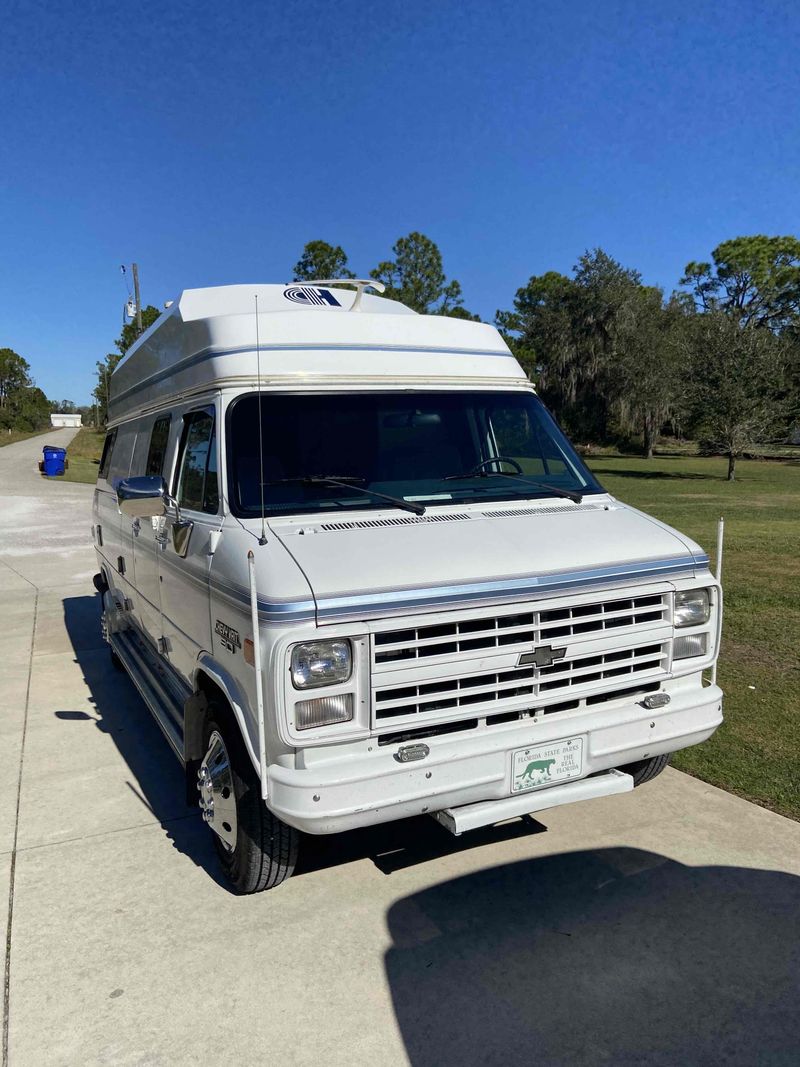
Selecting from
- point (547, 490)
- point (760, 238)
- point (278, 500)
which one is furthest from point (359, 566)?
point (760, 238)

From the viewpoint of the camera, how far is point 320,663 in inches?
119

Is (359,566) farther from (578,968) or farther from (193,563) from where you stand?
(578,968)

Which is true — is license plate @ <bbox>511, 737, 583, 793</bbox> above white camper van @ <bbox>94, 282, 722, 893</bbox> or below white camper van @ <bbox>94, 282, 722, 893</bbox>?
below

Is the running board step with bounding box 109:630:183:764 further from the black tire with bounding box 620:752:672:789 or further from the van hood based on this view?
the black tire with bounding box 620:752:672:789

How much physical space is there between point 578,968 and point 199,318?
3.62m

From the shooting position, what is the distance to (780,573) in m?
11.0

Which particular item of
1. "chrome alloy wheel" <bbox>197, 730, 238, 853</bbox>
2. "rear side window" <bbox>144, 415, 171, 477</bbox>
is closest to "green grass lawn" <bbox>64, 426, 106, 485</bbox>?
"rear side window" <bbox>144, 415, 171, 477</bbox>

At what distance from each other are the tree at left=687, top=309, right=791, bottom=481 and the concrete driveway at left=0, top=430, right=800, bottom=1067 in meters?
27.9

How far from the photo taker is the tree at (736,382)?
29750 millimetres

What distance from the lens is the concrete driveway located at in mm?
2879

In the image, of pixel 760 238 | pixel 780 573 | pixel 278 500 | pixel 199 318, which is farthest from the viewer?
pixel 760 238

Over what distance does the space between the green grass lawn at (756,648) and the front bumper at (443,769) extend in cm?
149

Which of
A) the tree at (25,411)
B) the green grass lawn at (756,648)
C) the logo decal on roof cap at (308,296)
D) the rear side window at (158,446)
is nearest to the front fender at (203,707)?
the rear side window at (158,446)

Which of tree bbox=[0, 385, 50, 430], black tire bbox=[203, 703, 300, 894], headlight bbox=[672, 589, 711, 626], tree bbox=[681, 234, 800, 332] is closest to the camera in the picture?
black tire bbox=[203, 703, 300, 894]
